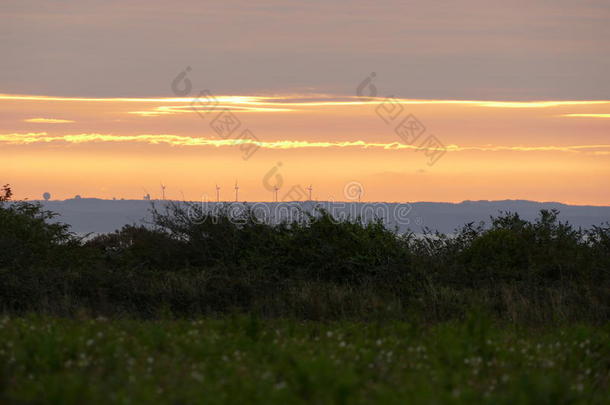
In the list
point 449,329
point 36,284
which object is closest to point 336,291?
point 449,329

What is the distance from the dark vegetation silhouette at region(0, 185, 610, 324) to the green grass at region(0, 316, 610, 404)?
12.9 ft

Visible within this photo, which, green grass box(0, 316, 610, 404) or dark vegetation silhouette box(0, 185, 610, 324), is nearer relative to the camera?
green grass box(0, 316, 610, 404)

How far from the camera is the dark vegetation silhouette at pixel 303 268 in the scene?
61.1 feet

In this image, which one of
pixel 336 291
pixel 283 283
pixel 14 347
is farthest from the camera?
pixel 283 283

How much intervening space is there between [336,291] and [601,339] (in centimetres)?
721

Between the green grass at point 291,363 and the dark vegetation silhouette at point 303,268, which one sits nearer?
the green grass at point 291,363

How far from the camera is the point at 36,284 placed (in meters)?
19.7

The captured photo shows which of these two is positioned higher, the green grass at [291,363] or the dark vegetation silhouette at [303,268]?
the dark vegetation silhouette at [303,268]

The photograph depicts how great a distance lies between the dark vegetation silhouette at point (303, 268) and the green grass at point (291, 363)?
3943 mm

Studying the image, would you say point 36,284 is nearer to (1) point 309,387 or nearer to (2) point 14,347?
(2) point 14,347

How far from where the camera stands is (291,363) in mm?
10305

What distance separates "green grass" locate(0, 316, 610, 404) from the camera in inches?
340

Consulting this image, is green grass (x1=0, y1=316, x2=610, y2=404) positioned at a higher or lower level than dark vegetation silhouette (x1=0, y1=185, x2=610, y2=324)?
lower

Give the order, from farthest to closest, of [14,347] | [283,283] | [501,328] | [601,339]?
[283,283] < [501,328] < [601,339] < [14,347]
